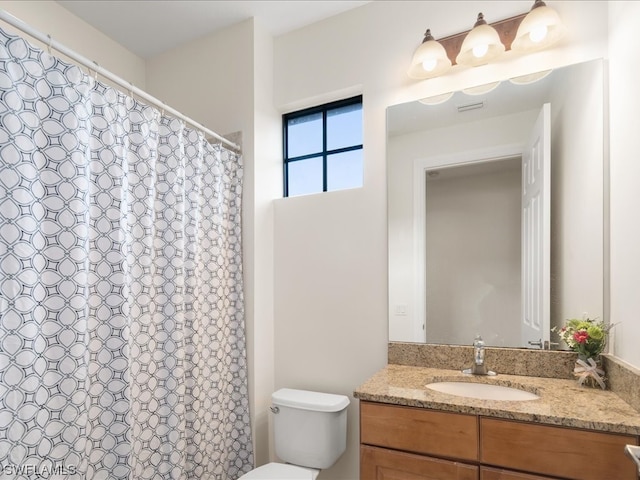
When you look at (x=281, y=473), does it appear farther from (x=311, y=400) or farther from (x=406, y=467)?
(x=406, y=467)

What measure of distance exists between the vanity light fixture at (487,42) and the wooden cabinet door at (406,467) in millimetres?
1727

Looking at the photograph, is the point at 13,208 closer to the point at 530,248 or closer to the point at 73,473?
the point at 73,473

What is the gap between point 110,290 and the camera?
1480mm

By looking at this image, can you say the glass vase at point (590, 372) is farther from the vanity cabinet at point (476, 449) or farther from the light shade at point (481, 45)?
the light shade at point (481, 45)

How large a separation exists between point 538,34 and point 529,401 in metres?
1.52

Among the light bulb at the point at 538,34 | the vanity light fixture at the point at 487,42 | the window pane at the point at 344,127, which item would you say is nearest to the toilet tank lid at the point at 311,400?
the window pane at the point at 344,127

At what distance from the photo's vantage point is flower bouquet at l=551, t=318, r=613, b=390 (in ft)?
4.91

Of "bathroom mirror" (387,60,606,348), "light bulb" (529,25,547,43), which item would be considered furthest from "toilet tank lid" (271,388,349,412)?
"light bulb" (529,25,547,43)

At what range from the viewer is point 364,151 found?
2131mm

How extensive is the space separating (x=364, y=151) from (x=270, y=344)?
4.16ft

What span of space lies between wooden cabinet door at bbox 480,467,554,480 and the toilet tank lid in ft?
2.51

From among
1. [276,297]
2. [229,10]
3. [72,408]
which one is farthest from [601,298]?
[229,10]

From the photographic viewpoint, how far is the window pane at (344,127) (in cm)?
232

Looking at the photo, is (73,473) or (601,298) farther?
(601,298)
